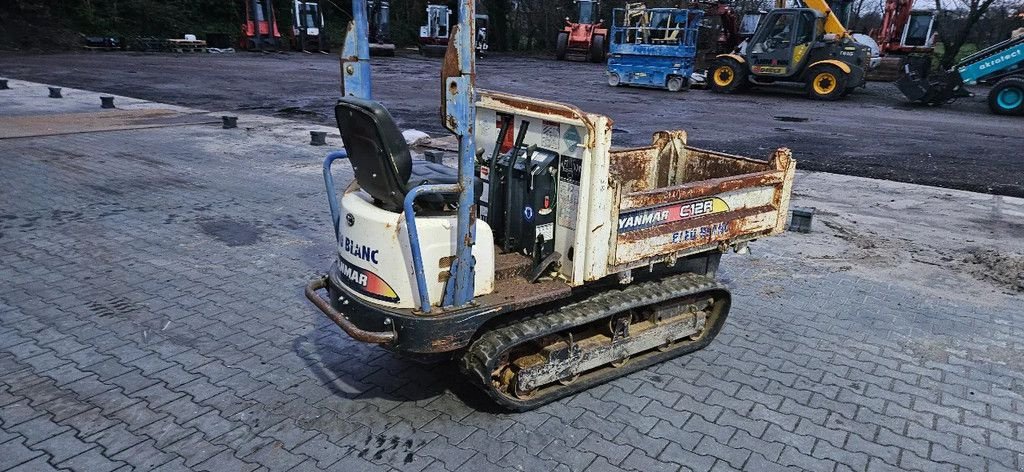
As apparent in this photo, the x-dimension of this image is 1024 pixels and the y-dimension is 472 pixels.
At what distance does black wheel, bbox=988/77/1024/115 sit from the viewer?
19562mm

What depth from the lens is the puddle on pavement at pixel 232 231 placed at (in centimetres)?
668

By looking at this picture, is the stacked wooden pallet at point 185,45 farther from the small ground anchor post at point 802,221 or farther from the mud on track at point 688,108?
the small ground anchor post at point 802,221

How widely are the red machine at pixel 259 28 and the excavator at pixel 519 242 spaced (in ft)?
114

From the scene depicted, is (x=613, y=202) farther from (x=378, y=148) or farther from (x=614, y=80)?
(x=614, y=80)

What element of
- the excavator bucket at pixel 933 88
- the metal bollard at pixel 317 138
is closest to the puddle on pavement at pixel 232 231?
the metal bollard at pixel 317 138

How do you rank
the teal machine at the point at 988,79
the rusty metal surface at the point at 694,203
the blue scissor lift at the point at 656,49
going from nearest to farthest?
the rusty metal surface at the point at 694,203 < the teal machine at the point at 988,79 < the blue scissor lift at the point at 656,49

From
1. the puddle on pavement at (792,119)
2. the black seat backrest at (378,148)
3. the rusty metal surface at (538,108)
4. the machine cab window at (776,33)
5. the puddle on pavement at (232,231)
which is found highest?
the machine cab window at (776,33)

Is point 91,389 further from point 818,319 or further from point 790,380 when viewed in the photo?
point 818,319

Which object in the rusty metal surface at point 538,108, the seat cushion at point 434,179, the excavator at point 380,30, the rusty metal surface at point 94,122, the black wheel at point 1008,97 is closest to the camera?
the seat cushion at point 434,179

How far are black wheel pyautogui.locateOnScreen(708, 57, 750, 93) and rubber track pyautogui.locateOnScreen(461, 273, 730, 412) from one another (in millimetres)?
19848

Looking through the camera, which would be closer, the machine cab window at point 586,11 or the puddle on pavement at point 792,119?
the puddle on pavement at point 792,119

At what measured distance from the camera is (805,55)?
2180 centimetres

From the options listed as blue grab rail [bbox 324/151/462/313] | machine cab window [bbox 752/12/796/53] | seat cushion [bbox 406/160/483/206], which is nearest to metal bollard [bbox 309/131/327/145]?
seat cushion [bbox 406/160/483/206]

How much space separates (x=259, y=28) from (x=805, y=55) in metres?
26.7
